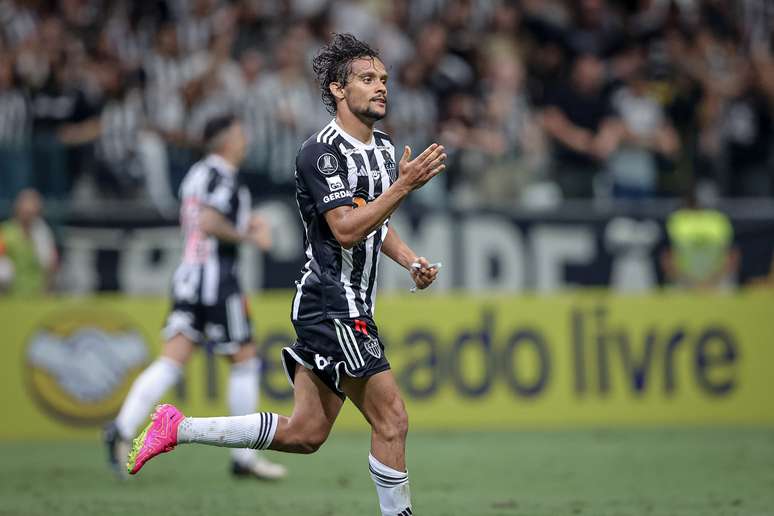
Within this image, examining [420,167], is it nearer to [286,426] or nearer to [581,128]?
[286,426]

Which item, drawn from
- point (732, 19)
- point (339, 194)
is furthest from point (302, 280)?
point (732, 19)

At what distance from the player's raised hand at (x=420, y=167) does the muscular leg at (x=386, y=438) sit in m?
1.03

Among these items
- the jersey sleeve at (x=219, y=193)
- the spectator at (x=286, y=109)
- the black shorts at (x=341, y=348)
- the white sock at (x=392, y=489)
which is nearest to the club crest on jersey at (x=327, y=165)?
the black shorts at (x=341, y=348)

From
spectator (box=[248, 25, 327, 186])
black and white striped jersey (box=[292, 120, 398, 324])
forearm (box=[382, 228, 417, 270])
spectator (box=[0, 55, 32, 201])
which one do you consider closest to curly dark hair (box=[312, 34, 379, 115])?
black and white striped jersey (box=[292, 120, 398, 324])

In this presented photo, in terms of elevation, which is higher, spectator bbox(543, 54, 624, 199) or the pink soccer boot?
spectator bbox(543, 54, 624, 199)

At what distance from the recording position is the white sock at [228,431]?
249 inches

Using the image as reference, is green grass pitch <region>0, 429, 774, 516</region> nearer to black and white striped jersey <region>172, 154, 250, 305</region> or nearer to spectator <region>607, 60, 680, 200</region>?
black and white striped jersey <region>172, 154, 250, 305</region>

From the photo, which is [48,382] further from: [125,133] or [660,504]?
[660,504]

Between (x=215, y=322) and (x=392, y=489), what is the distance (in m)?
3.88

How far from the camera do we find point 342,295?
6148 millimetres

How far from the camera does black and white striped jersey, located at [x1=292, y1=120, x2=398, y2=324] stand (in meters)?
6.08

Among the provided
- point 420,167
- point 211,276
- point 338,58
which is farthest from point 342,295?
point 211,276

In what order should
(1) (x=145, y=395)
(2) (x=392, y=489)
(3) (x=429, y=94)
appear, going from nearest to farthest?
(2) (x=392, y=489) < (1) (x=145, y=395) < (3) (x=429, y=94)

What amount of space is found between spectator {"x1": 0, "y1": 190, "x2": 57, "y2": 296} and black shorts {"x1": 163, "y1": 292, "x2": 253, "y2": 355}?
492cm
